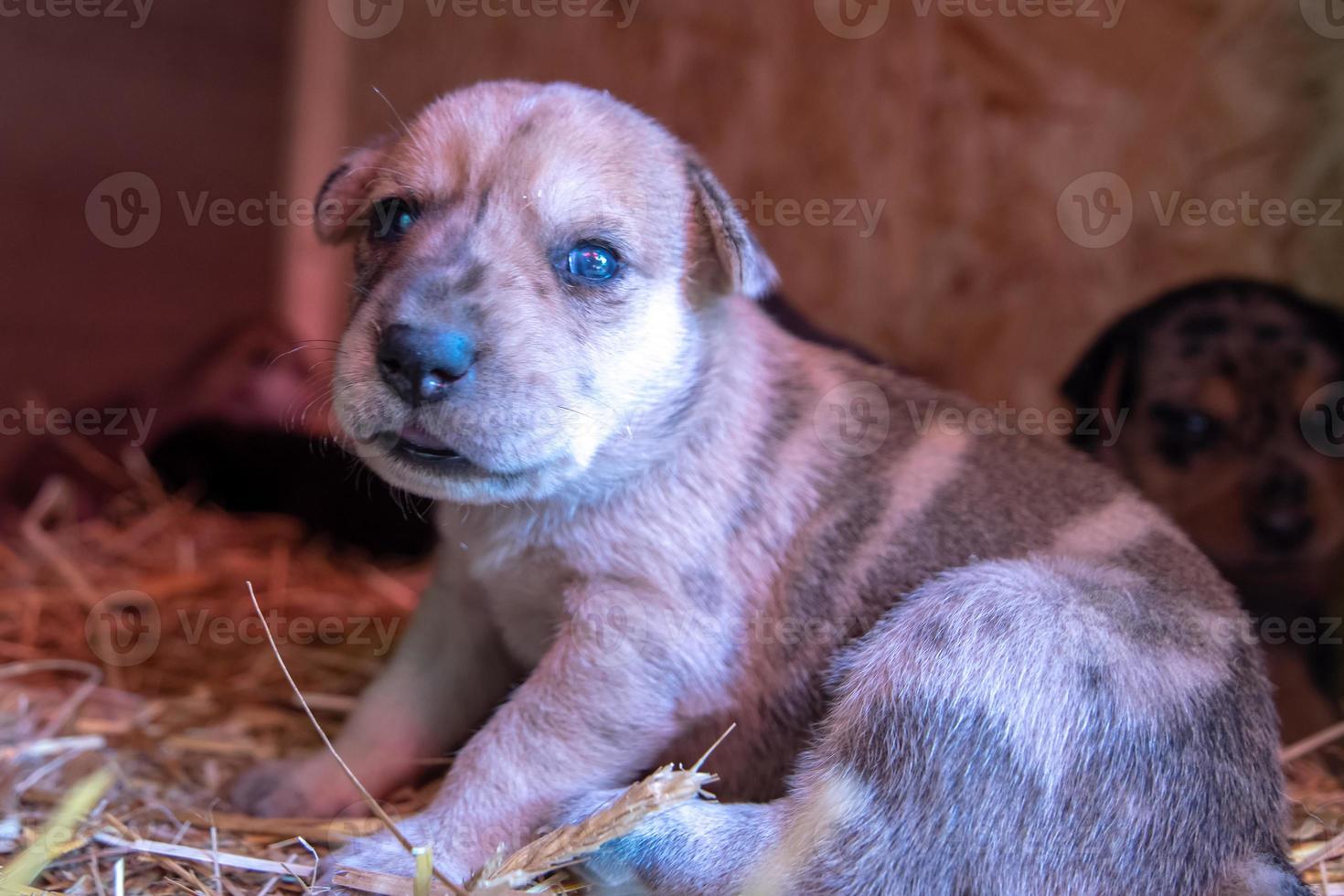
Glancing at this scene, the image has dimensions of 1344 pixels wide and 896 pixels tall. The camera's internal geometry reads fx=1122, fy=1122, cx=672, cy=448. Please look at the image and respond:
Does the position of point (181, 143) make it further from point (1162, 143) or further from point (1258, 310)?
point (1258, 310)

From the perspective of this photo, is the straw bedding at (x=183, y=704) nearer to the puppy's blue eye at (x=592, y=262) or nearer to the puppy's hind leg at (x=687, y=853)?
the puppy's hind leg at (x=687, y=853)

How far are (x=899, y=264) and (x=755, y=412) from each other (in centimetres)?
307
